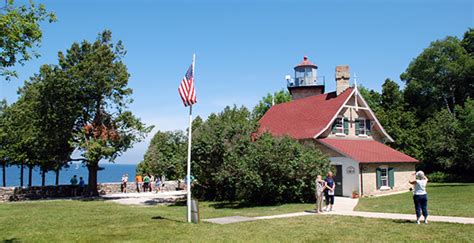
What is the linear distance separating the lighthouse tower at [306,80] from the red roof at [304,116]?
3089 millimetres

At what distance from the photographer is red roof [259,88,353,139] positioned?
3050cm

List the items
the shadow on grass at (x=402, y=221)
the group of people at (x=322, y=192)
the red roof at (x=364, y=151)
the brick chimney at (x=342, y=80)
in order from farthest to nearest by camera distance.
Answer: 1. the brick chimney at (x=342, y=80)
2. the red roof at (x=364, y=151)
3. the group of people at (x=322, y=192)
4. the shadow on grass at (x=402, y=221)

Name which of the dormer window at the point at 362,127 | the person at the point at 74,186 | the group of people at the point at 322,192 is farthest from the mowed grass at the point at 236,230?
the dormer window at the point at 362,127

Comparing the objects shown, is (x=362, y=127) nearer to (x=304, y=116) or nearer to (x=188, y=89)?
(x=304, y=116)

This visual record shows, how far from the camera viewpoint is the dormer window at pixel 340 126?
30953 mm

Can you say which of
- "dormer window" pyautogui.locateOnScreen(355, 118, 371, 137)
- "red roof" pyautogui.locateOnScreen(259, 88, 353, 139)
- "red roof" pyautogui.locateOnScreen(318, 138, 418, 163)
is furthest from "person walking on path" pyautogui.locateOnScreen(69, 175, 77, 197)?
"dormer window" pyautogui.locateOnScreen(355, 118, 371, 137)

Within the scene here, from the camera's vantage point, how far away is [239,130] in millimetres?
24406

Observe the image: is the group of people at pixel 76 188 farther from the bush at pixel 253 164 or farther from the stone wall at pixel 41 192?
the bush at pixel 253 164

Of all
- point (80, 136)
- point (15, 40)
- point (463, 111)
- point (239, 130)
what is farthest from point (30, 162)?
point (463, 111)

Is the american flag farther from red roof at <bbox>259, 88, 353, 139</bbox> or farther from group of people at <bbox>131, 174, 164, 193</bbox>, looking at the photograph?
group of people at <bbox>131, 174, 164, 193</bbox>

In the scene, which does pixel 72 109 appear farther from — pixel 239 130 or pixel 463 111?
pixel 463 111

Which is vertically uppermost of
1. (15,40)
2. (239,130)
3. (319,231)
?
(15,40)

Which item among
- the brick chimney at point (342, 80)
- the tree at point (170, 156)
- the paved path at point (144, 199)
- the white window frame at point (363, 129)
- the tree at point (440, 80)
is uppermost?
the tree at point (440, 80)

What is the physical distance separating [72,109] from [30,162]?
5.70 meters
